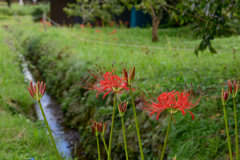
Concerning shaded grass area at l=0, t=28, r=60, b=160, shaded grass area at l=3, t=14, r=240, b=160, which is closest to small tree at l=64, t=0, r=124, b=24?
shaded grass area at l=3, t=14, r=240, b=160

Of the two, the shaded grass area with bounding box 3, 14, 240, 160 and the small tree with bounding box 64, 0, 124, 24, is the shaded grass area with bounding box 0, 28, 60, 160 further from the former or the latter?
the small tree with bounding box 64, 0, 124, 24

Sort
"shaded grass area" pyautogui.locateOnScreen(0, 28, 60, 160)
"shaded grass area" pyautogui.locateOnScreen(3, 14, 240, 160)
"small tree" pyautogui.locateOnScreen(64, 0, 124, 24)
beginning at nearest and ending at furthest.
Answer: "shaded grass area" pyautogui.locateOnScreen(0, 28, 60, 160), "shaded grass area" pyautogui.locateOnScreen(3, 14, 240, 160), "small tree" pyautogui.locateOnScreen(64, 0, 124, 24)

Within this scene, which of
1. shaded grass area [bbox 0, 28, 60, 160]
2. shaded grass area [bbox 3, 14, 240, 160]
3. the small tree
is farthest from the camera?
the small tree

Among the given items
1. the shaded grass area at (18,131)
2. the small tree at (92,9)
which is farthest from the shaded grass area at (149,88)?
the small tree at (92,9)

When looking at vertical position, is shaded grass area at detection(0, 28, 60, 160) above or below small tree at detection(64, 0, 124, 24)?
below

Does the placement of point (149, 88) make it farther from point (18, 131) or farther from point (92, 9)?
point (92, 9)

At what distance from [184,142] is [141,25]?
543 inches

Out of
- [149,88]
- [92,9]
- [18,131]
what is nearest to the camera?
[18,131]

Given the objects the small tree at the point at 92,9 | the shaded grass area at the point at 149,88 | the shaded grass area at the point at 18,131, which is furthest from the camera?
the small tree at the point at 92,9

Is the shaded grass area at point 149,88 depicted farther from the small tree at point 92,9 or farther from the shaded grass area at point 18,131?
the small tree at point 92,9

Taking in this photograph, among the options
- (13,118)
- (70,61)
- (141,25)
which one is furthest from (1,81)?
(141,25)

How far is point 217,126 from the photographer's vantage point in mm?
3248

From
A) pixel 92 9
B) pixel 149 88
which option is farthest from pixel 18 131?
pixel 92 9

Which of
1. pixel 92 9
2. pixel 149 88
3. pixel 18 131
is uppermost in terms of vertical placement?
pixel 92 9
